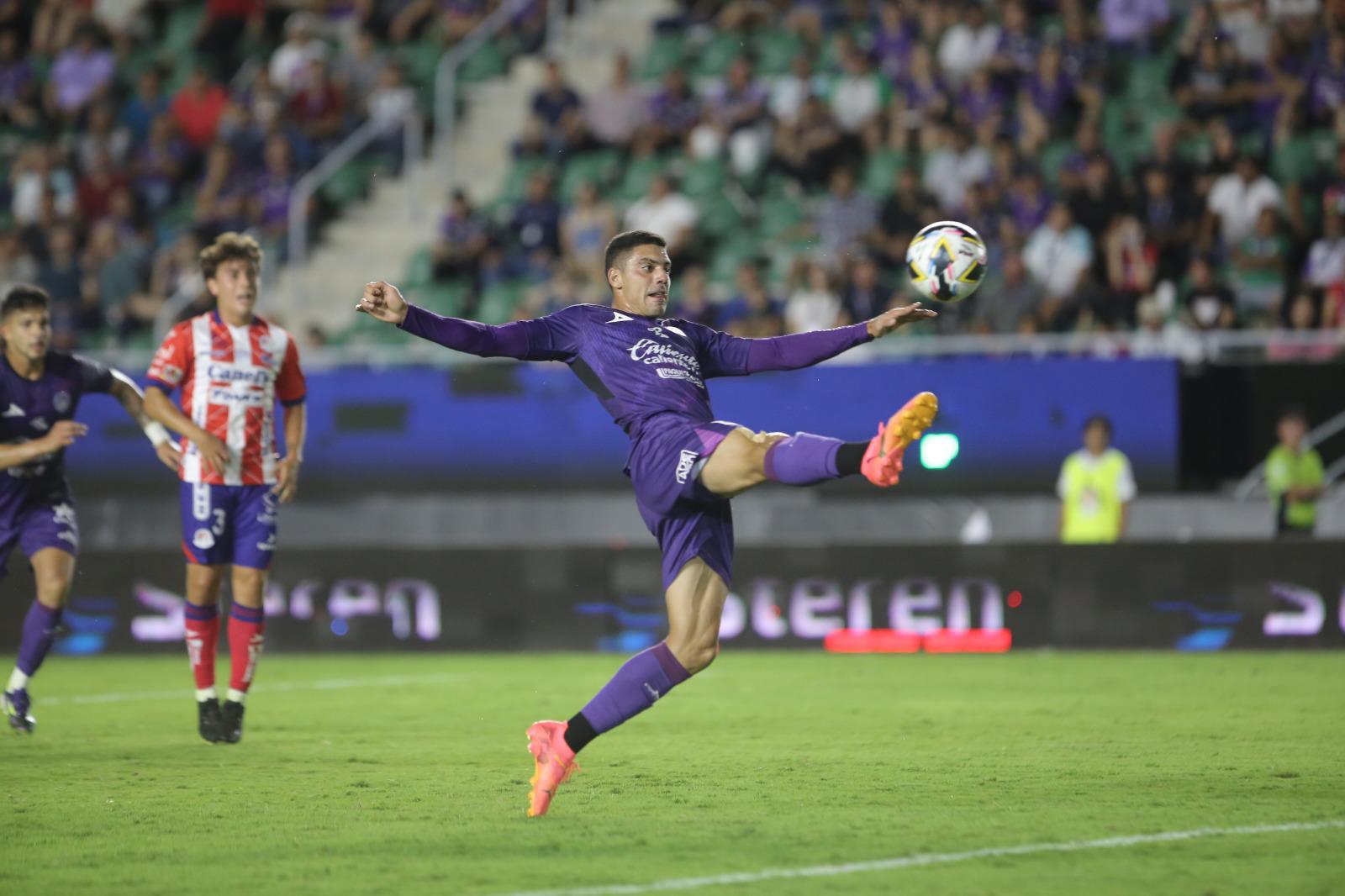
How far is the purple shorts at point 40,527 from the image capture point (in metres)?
9.71

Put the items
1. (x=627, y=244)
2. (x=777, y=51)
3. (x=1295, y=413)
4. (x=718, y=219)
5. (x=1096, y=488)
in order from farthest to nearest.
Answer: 1. (x=777, y=51)
2. (x=718, y=219)
3. (x=1096, y=488)
4. (x=1295, y=413)
5. (x=627, y=244)

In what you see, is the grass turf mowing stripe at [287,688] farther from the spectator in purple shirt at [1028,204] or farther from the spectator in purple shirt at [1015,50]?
the spectator in purple shirt at [1015,50]

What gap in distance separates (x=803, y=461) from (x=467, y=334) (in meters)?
1.39

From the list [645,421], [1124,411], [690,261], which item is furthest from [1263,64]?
[645,421]

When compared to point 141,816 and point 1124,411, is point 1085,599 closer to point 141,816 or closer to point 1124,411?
point 1124,411

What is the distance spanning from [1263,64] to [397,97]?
9010 mm

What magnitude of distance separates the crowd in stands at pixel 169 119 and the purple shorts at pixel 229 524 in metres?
9.97

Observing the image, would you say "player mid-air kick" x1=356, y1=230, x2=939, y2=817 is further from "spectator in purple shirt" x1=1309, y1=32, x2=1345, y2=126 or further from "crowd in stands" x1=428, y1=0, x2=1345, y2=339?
"spectator in purple shirt" x1=1309, y1=32, x2=1345, y2=126

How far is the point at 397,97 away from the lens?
20.6 metres

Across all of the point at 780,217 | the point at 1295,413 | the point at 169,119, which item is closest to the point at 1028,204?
the point at 780,217

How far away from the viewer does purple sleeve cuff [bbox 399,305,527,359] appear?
688cm

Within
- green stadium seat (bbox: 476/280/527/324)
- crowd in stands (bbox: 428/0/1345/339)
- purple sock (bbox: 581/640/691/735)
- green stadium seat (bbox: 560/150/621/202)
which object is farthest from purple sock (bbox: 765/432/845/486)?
green stadium seat (bbox: 560/150/621/202)

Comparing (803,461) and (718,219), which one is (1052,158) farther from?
(803,461)

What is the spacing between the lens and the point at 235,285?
9086 millimetres
